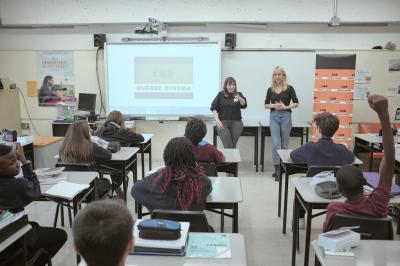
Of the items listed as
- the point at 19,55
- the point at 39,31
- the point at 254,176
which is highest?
the point at 39,31

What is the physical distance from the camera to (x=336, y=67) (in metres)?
6.09

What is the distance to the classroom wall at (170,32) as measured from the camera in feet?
20.7

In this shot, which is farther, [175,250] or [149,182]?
[149,182]

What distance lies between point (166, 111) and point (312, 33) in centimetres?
285

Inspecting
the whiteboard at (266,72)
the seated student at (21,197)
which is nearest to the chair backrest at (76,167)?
the seated student at (21,197)

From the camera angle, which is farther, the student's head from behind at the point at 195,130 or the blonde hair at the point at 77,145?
the blonde hair at the point at 77,145

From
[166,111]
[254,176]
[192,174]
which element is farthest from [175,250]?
[166,111]

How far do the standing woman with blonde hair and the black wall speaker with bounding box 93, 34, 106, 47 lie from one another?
9.96ft

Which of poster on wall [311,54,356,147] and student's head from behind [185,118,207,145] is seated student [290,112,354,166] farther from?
poster on wall [311,54,356,147]

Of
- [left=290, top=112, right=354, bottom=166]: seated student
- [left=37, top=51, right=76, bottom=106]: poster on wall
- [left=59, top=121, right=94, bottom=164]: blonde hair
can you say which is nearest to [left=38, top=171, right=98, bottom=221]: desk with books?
[left=59, top=121, right=94, bottom=164]: blonde hair

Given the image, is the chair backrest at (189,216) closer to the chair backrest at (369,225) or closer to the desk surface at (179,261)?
the desk surface at (179,261)

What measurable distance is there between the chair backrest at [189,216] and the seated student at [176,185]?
0.18 metres

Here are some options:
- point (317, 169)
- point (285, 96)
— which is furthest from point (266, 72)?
point (317, 169)

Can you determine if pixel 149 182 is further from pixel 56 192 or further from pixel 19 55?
pixel 19 55
